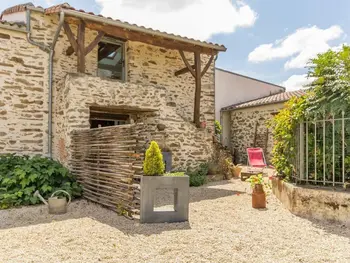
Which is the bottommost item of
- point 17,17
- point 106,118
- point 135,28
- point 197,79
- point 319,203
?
point 319,203

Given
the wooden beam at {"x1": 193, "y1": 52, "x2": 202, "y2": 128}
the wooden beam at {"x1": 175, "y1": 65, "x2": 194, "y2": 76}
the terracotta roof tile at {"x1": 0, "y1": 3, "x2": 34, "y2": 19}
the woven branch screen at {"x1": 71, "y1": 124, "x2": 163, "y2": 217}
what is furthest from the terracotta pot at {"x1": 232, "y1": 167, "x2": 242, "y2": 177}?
the terracotta roof tile at {"x1": 0, "y1": 3, "x2": 34, "y2": 19}

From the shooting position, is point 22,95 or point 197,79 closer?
point 22,95

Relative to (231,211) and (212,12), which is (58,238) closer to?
(231,211)

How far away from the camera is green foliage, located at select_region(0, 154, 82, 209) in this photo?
16.8 ft

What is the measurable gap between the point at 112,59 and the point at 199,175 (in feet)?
15.4

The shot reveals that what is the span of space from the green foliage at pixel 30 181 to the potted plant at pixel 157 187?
7.03ft

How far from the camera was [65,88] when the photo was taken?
653cm

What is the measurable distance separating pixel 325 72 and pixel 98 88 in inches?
185

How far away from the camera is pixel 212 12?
304 inches

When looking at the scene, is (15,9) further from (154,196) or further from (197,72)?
(154,196)

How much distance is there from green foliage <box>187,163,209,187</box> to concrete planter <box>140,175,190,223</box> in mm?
3416

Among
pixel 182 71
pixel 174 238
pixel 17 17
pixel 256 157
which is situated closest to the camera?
pixel 174 238

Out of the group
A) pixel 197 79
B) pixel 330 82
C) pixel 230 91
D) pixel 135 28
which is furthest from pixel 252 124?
pixel 330 82

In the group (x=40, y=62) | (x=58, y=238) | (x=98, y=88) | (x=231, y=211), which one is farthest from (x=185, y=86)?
(x=58, y=238)
